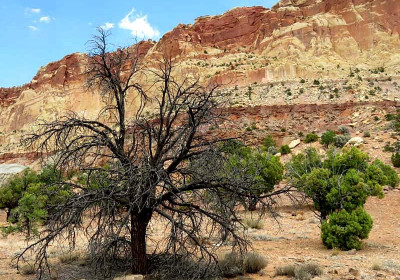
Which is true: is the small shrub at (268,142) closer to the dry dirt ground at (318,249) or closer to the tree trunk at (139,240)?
the dry dirt ground at (318,249)

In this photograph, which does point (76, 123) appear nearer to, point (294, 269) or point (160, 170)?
point (160, 170)

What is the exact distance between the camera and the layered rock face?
52469 millimetres

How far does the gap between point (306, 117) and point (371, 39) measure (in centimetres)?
2449

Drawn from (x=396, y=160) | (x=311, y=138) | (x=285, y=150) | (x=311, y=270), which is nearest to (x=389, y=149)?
(x=396, y=160)

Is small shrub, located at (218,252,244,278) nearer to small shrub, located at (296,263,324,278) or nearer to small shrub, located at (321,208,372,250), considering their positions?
small shrub, located at (296,263,324,278)

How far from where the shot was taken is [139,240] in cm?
785

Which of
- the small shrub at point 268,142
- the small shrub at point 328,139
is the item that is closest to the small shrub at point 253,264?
the small shrub at point 328,139

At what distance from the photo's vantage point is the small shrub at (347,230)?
10734 mm

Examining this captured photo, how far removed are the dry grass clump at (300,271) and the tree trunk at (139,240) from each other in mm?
3028

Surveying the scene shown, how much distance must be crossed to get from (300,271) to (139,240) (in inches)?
138

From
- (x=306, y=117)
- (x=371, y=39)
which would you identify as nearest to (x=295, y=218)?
(x=306, y=117)

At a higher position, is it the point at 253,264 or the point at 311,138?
the point at 311,138

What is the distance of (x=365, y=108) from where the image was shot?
37500 millimetres

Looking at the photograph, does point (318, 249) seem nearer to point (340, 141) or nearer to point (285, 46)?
point (340, 141)
